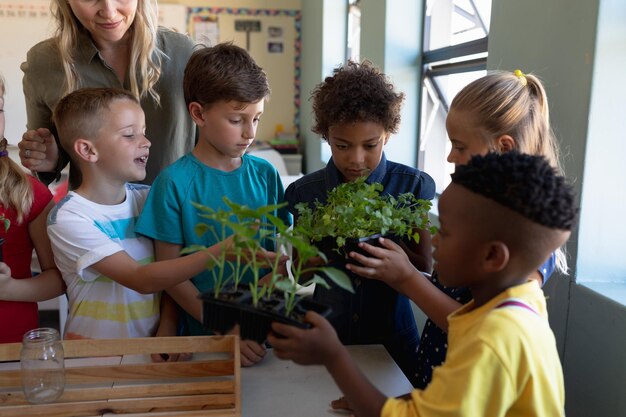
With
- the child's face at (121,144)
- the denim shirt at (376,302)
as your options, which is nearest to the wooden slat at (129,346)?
the denim shirt at (376,302)

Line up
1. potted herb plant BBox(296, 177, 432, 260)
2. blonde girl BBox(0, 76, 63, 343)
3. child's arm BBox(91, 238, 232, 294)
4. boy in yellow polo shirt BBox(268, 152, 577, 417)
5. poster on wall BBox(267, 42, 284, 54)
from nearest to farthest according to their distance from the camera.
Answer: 1. boy in yellow polo shirt BBox(268, 152, 577, 417)
2. potted herb plant BBox(296, 177, 432, 260)
3. child's arm BBox(91, 238, 232, 294)
4. blonde girl BBox(0, 76, 63, 343)
5. poster on wall BBox(267, 42, 284, 54)

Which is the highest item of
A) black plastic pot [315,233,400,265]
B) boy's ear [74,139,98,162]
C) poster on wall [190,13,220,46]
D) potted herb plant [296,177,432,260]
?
poster on wall [190,13,220,46]

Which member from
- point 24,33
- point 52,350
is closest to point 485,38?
point 52,350

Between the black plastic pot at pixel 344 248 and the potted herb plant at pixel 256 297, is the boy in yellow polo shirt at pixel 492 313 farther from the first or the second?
the black plastic pot at pixel 344 248

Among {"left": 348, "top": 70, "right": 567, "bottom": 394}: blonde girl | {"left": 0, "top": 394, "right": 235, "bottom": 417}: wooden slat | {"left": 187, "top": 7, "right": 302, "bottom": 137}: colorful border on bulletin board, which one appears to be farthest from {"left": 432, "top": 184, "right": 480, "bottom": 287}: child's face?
{"left": 187, "top": 7, "right": 302, "bottom": 137}: colorful border on bulletin board

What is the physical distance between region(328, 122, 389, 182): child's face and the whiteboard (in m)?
4.77

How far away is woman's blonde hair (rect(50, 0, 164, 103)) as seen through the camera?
1965 mm

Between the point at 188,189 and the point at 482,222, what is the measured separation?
1016 mm

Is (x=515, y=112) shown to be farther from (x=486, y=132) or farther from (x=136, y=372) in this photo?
(x=136, y=372)

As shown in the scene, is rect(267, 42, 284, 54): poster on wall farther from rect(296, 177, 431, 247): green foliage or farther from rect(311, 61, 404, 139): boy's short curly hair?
rect(296, 177, 431, 247): green foliage

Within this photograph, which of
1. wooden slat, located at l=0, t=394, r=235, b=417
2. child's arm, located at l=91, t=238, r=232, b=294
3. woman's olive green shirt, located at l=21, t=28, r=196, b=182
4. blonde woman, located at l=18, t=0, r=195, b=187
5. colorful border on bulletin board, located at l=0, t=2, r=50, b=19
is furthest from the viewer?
colorful border on bulletin board, located at l=0, t=2, r=50, b=19

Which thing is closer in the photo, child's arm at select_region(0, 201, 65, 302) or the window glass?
child's arm at select_region(0, 201, 65, 302)

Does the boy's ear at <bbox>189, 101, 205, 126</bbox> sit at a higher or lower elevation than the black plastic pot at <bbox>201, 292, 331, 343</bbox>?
higher

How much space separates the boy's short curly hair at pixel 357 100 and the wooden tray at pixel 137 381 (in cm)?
75
